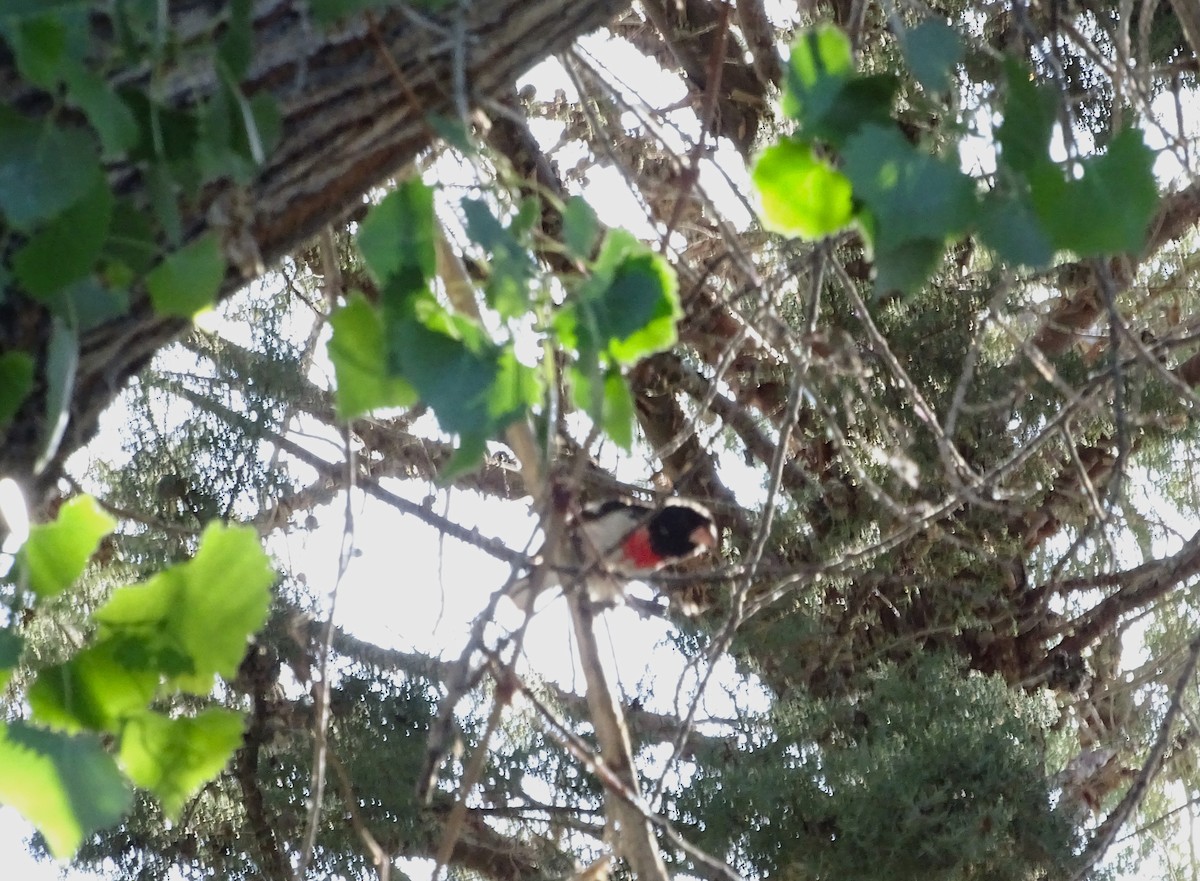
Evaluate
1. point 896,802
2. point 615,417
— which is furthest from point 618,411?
point 896,802

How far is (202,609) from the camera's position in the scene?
0.72m

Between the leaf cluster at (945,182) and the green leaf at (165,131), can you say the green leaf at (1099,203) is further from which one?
the green leaf at (165,131)

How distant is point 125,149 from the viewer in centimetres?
65

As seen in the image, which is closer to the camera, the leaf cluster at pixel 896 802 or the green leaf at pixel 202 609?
the green leaf at pixel 202 609

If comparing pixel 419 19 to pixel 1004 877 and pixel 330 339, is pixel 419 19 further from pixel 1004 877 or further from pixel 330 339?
pixel 1004 877

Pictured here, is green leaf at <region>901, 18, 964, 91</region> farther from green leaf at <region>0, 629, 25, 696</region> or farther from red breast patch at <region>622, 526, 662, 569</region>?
red breast patch at <region>622, 526, 662, 569</region>

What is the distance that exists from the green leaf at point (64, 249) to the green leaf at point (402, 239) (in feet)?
0.43

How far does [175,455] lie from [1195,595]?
237cm

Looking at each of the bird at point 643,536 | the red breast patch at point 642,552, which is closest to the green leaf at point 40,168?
the bird at point 643,536

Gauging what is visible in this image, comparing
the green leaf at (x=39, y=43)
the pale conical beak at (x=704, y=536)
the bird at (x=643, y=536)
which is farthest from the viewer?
the pale conical beak at (x=704, y=536)

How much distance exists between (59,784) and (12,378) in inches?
8.6

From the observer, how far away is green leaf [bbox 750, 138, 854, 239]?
0.73m

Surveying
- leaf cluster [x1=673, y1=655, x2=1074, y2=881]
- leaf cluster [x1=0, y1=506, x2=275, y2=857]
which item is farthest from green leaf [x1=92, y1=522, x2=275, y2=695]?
leaf cluster [x1=673, y1=655, x2=1074, y2=881]

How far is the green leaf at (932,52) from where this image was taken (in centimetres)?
72
